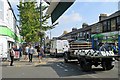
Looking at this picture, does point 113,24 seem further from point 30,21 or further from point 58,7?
point 58,7

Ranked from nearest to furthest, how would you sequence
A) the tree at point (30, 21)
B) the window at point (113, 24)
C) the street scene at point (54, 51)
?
the street scene at point (54, 51)
the tree at point (30, 21)
the window at point (113, 24)

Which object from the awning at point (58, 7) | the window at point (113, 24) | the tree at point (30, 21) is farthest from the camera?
the window at point (113, 24)

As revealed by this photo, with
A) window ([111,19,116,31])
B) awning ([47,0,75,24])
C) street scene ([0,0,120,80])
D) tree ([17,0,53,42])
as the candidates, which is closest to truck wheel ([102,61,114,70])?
street scene ([0,0,120,80])

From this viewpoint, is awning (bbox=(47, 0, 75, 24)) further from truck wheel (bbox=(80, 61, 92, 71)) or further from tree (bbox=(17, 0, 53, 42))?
tree (bbox=(17, 0, 53, 42))

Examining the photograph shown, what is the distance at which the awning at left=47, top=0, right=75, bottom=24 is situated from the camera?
183 centimetres

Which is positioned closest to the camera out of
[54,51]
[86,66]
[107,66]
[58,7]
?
[58,7]

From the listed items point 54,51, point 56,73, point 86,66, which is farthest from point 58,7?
point 54,51

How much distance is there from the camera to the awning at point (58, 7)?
1.83 meters

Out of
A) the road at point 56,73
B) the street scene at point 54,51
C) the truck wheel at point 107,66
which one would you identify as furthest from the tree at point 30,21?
the truck wheel at point 107,66

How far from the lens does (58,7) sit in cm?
196

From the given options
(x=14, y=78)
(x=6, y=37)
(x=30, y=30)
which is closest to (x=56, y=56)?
(x=6, y=37)

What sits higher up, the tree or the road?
the tree

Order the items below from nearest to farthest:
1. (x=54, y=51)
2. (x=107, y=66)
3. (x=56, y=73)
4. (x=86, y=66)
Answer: (x=56, y=73) → (x=86, y=66) → (x=107, y=66) → (x=54, y=51)

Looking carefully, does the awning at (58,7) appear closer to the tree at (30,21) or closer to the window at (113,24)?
the tree at (30,21)
